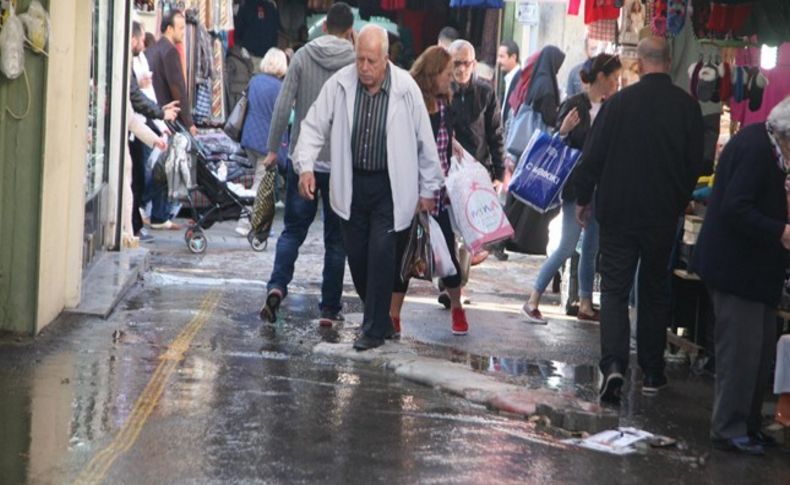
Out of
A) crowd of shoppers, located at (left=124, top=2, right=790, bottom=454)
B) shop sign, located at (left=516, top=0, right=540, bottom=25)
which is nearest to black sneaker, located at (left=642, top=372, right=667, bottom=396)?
crowd of shoppers, located at (left=124, top=2, right=790, bottom=454)

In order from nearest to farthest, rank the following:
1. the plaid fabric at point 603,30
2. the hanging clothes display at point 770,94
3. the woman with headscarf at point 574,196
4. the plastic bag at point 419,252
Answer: the plastic bag at point 419,252 → the hanging clothes display at point 770,94 → the woman with headscarf at point 574,196 → the plaid fabric at point 603,30

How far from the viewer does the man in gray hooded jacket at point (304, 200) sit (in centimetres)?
1132

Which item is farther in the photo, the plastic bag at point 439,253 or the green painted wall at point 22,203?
the plastic bag at point 439,253

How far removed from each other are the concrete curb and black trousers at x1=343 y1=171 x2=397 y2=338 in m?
0.22

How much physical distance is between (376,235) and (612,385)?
181 cm

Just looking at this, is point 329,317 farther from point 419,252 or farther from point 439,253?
point 419,252

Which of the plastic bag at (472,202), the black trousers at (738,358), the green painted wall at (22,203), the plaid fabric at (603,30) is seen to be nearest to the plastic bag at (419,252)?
the plastic bag at (472,202)

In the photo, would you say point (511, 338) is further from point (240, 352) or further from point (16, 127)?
point (16, 127)

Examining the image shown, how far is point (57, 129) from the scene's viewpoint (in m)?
9.95

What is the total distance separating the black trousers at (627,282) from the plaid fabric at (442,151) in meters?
1.94

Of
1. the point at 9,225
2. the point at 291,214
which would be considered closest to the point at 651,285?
the point at 291,214

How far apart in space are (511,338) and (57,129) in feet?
11.6

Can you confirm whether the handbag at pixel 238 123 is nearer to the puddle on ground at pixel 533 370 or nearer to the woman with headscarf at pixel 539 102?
the woman with headscarf at pixel 539 102

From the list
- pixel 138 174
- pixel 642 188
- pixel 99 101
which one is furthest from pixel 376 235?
pixel 138 174
